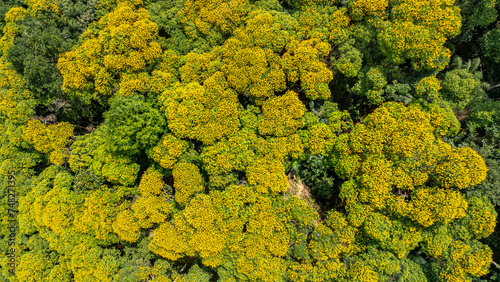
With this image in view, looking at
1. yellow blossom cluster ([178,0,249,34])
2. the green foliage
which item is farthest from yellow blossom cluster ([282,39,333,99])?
the green foliage

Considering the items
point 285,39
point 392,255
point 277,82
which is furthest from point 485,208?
point 285,39

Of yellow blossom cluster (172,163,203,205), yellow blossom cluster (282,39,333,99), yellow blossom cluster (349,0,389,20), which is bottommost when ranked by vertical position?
yellow blossom cluster (172,163,203,205)

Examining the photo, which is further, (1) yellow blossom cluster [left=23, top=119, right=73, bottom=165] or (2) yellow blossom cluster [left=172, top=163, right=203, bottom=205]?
(1) yellow blossom cluster [left=23, top=119, right=73, bottom=165]

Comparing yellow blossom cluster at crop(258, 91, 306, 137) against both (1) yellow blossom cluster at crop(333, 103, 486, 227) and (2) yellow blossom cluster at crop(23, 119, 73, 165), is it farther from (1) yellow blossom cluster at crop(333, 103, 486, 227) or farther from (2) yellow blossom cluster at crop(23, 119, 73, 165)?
(2) yellow blossom cluster at crop(23, 119, 73, 165)

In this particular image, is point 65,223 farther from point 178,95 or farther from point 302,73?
point 302,73

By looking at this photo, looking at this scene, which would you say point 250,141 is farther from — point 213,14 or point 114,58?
point 114,58

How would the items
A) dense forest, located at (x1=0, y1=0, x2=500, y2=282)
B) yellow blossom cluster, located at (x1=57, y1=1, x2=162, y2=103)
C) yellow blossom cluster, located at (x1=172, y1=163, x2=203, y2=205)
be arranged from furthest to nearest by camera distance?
yellow blossom cluster, located at (x1=57, y1=1, x2=162, y2=103) < yellow blossom cluster, located at (x1=172, y1=163, x2=203, y2=205) < dense forest, located at (x1=0, y1=0, x2=500, y2=282)

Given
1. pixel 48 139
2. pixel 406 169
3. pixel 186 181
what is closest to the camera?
pixel 406 169

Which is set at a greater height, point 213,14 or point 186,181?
point 213,14

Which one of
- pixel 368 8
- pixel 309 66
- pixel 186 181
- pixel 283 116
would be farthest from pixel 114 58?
pixel 368 8
